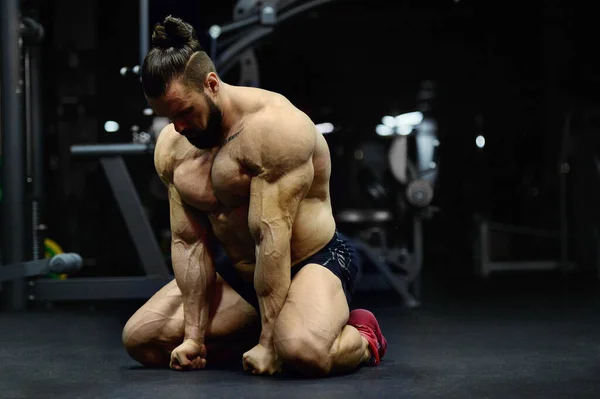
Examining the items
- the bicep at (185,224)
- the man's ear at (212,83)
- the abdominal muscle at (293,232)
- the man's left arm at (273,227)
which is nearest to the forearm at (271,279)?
the man's left arm at (273,227)

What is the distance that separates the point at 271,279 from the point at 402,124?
25.6ft

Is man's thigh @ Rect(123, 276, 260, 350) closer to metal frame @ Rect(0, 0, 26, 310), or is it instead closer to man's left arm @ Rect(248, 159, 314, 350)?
man's left arm @ Rect(248, 159, 314, 350)

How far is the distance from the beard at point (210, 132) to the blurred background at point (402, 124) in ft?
6.85

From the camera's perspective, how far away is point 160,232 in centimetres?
698

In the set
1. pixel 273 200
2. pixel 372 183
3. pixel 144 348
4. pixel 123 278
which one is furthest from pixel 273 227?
pixel 372 183

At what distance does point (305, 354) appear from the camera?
7.37ft

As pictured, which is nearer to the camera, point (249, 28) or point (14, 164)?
point (14, 164)

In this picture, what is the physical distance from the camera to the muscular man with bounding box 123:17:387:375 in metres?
2.27

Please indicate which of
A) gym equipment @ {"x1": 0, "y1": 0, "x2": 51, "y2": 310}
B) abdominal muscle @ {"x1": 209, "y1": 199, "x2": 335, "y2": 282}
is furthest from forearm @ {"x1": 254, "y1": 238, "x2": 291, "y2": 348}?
gym equipment @ {"x1": 0, "y1": 0, "x2": 51, "y2": 310}

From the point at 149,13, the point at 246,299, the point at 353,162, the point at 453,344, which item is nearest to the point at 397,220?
the point at 353,162

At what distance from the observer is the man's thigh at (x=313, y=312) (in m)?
2.26

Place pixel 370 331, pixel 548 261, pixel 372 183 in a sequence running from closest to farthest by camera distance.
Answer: pixel 370 331, pixel 548 261, pixel 372 183

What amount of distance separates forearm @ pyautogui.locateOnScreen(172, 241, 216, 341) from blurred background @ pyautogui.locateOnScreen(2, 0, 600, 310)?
6.90 ft

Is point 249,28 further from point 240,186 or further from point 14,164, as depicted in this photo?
point 240,186
